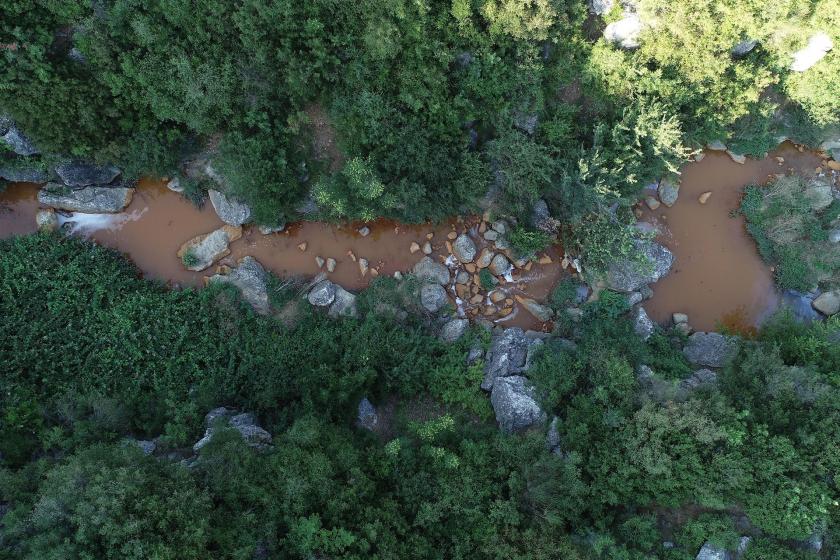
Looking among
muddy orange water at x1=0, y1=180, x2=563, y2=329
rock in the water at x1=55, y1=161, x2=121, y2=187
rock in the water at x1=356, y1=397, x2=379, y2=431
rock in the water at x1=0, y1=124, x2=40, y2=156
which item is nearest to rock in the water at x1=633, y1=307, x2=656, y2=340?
muddy orange water at x1=0, y1=180, x2=563, y2=329

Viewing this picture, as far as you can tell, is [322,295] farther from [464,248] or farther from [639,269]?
[639,269]

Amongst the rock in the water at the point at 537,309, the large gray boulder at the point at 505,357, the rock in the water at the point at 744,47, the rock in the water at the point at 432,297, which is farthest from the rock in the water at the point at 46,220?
the rock in the water at the point at 744,47

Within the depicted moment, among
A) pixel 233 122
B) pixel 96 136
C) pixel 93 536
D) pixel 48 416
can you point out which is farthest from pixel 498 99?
pixel 48 416

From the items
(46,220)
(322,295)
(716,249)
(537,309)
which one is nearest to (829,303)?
(716,249)

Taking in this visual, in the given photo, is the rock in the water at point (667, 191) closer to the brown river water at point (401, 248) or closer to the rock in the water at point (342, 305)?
the brown river water at point (401, 248)

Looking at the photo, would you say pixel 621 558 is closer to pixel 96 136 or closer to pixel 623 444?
pixel 623 444

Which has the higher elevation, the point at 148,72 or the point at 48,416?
the point at 148,72
